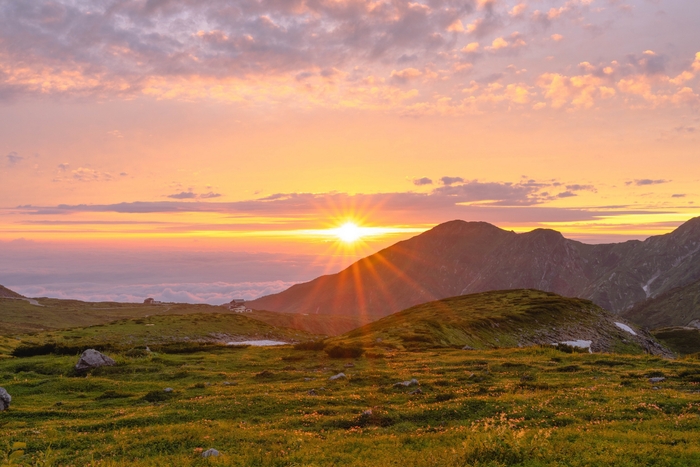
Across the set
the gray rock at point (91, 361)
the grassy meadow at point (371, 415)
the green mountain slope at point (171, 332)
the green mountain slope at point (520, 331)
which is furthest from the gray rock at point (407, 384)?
the green mountain slope at point (171, 332)

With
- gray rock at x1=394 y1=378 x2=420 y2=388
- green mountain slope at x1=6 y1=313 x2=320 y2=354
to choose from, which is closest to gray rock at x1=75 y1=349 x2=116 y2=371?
gray rock at x1=394 y1=378 x2=420 y2=388

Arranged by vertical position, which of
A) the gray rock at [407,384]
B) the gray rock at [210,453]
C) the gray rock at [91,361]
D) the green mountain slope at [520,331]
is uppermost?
the gray rock at [210,453]

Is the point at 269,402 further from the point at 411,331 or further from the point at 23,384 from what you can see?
the point at 411,331

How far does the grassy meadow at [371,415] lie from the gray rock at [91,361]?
1468 mm

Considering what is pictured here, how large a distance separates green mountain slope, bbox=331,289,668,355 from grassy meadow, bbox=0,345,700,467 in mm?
31573

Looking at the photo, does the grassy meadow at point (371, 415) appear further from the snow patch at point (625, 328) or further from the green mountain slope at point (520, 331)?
the snow patch at point (625, 328)

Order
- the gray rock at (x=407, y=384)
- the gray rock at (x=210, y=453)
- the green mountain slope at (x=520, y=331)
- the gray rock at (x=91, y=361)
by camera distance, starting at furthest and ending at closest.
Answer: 1. the green mountain slope at (x=520, y=331)
2. the gray rock at (x=91, y=361)
3. the gray rock at (x=407, y=384)
4. the gray rock at (x=210, y=453)

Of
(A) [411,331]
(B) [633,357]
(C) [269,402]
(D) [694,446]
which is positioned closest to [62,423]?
(C) [269,402]

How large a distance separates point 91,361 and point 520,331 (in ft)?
243

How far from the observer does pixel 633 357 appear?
45.9 meters

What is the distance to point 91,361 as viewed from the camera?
46062mm

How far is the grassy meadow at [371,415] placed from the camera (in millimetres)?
16125

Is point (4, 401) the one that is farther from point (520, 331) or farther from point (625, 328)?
point (625, 328)

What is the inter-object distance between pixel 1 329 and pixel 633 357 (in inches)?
7091
